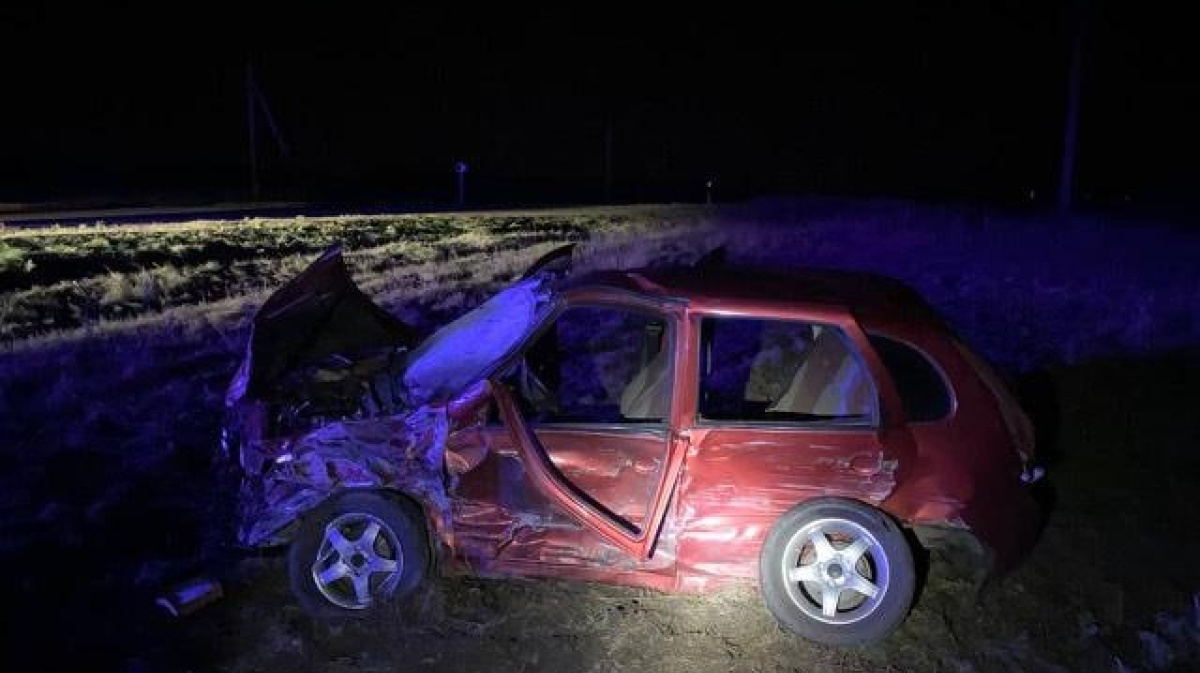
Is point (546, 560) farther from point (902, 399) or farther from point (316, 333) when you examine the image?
point (316, 333)

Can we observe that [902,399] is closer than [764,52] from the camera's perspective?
Yes

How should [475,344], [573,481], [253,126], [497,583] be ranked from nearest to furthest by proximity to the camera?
1. [573,481]
2. [497,583]
3. [475,344]
4. [253,126]

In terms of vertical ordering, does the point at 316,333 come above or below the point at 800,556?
above

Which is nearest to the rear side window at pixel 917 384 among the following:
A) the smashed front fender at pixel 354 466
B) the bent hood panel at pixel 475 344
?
the bent hood panel at pixel 475 344

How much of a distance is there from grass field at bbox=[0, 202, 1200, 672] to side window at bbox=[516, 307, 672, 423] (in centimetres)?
92

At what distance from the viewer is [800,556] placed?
172 inches

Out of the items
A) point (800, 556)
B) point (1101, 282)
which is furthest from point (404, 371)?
point (1101, 282)

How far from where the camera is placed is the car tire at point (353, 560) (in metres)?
4.45

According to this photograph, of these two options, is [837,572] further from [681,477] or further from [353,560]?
[353,560]

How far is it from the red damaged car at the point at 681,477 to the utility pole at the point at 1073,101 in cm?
1888

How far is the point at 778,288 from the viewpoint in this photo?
4.62 m

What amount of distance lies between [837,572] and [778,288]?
1289mm

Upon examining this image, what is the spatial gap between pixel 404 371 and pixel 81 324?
7.57m

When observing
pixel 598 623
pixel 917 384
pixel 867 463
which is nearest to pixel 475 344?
pixel 598 623
